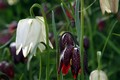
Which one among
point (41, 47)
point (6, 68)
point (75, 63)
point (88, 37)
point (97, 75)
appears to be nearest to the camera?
point (75, 63)

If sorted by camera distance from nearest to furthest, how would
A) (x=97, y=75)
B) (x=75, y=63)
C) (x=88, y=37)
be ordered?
(x=75, y=63) → (x=97, y=75) → (x=88, y=37)

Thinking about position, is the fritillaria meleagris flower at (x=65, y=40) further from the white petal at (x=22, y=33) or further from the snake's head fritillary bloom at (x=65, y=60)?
the white petal at (x=22, y=33)

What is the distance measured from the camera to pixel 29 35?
1644mm

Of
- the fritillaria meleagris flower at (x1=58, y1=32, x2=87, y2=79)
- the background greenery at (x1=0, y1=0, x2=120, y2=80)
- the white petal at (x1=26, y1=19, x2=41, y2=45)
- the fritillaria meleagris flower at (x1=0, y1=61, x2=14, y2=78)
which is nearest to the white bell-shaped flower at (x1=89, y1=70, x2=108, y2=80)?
the fritillaria meleagris flower at (x1=58, y1=32, x2=87, y2=79)

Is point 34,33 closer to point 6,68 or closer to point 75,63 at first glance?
point 75,63

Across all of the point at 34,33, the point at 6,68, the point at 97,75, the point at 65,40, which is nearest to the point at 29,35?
the point at 34,33

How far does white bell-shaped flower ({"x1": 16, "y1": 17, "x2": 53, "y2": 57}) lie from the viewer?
163 cm

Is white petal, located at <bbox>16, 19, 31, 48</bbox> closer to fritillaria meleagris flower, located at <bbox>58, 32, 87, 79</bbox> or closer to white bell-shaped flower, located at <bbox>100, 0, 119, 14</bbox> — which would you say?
fritillaria meleagris flower, located at <bbox>58, 32, 87, 79</bbox>

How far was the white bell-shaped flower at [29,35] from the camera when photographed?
163cm

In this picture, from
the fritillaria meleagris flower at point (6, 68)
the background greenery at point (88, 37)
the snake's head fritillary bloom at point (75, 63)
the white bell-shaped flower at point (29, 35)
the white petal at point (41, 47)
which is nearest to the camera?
the snake's head fritillary bloom at point (75, 63)

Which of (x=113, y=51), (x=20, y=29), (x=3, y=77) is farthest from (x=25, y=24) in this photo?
(x=113, y=51)

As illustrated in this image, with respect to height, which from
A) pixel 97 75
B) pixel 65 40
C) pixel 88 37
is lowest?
pixel 88 37

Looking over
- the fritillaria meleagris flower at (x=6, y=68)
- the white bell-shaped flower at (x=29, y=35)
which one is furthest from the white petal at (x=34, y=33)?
the fritillaria meleagris flower at (x=6, y=68)

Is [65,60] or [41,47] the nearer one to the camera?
[65,60]
